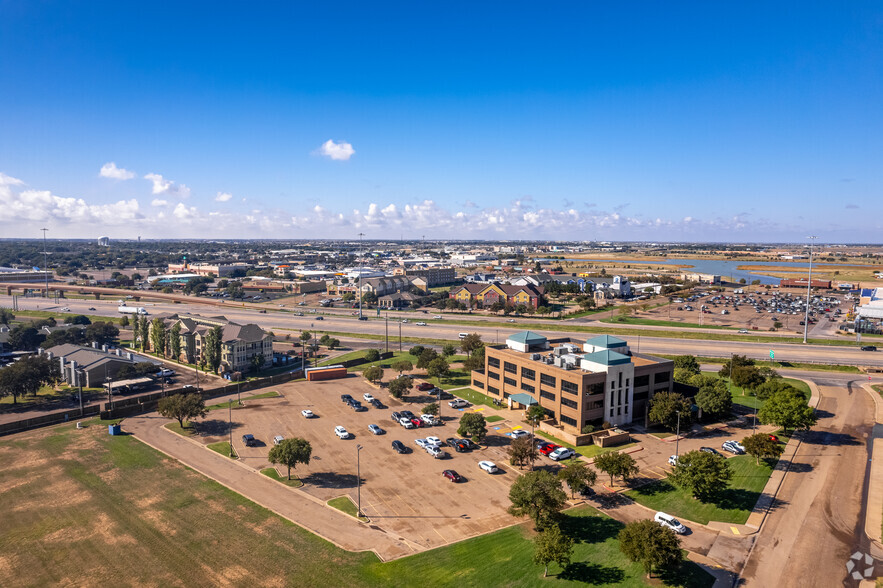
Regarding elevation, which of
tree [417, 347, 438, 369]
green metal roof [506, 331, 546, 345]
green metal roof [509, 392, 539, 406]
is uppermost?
green metal roof [506, 331, 546, 345]

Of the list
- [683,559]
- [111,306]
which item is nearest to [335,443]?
[683,559]

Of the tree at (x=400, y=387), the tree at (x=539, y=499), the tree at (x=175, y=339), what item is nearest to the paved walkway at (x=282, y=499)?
the tree at (x=539, y=499)

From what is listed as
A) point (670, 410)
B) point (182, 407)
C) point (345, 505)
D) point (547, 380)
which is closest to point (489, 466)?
point (345, 505)

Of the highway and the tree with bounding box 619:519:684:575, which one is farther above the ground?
the tree with bounding box 619:519:684:575

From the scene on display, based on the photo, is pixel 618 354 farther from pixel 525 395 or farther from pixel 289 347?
pixel 289 347

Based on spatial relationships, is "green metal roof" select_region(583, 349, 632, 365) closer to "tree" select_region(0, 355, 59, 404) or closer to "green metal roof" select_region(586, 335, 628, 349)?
"green metal roof" select_region(586, 335, 628, 349)

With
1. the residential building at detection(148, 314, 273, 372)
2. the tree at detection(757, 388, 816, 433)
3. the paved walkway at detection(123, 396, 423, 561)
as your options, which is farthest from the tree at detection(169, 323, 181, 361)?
the tree at detection(757, 388, 816, 433)

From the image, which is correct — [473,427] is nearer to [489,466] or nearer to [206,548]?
[489,466]
